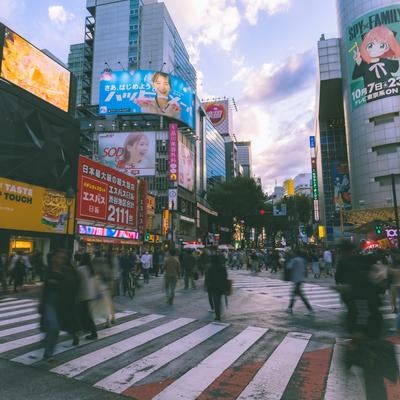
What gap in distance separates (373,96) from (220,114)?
285 ft

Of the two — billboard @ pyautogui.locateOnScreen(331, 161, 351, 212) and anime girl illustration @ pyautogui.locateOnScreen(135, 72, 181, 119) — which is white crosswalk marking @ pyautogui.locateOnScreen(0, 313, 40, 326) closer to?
billboard @ pyautogui.locateOnScreen(331, 161, 351, 212)

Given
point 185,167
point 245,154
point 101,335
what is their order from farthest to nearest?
point 245,154
point 185,167
point 101,335

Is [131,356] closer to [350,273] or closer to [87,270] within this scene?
[87,270]

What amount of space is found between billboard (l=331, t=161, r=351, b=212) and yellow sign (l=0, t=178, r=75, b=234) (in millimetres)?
39318

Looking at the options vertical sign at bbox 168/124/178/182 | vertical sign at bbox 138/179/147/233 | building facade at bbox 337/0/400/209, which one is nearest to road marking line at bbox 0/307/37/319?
vertical sign at bbox 138/179/147/233

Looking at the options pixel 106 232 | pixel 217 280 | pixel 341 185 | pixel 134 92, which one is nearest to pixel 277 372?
pixel 217 280

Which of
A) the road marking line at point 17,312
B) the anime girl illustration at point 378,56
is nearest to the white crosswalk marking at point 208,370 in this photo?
the road marking line at point 17,312

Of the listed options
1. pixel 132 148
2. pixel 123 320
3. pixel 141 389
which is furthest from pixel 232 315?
pixel 132 148

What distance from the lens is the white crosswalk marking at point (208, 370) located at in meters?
4.91

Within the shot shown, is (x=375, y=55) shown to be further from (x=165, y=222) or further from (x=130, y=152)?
(x=130, y=152)

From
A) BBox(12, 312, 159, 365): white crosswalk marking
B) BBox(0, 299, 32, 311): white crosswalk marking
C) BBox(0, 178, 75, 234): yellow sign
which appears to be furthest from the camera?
BBox(0, 178, 75, 234): yellow sign

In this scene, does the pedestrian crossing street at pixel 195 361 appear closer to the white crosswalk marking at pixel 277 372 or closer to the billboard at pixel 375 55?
the white crosswalk marking at pixel 277 372

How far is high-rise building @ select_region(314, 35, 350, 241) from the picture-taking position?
53.2 metres

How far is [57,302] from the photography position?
6.43m
